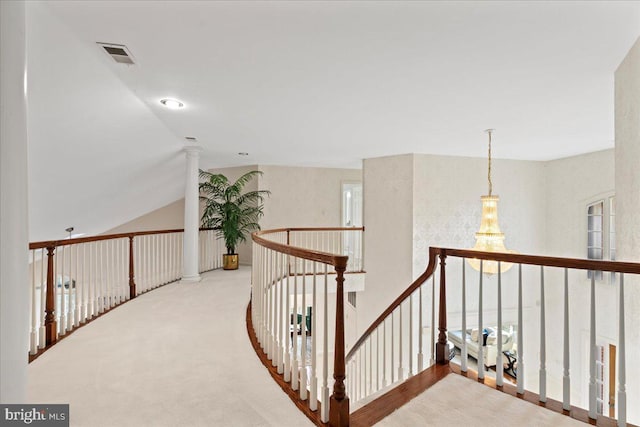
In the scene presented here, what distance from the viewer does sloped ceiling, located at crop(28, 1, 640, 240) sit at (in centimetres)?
183

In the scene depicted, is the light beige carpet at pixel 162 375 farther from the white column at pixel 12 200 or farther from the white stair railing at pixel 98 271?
the white column at pixel 12 200

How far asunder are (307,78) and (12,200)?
2058 millimetres

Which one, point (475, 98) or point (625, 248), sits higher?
point (475, 98)

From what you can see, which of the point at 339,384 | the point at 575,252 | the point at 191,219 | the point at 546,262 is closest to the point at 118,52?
the point at 339,384

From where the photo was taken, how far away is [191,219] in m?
5.38

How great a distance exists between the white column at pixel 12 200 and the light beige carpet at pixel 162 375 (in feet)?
3.01

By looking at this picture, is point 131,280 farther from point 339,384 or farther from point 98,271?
point 339,384

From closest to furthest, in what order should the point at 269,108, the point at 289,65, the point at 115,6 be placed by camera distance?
the point at 115,6 < the point at 289,65 < the point at 269,108

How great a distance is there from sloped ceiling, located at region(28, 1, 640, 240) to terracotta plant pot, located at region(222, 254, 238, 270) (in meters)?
2.55

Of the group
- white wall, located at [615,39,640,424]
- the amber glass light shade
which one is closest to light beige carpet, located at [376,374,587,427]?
white wall, located at [615,39,640,424]

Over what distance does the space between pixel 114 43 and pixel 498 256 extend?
9.47 ft

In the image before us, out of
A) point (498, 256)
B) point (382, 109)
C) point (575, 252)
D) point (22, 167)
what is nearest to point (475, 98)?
point (382, 109)

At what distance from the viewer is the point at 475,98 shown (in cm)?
304

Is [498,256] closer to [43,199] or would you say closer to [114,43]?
[114,43]
